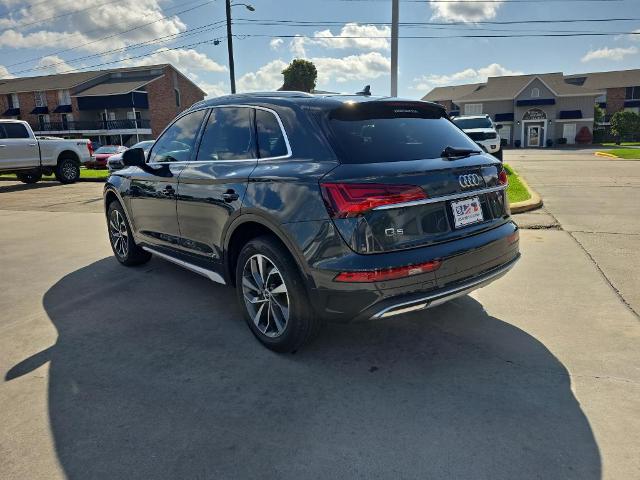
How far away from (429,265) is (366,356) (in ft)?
2.84

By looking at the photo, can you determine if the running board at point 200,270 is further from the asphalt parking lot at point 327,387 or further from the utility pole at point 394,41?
the utility pole at point 394,41

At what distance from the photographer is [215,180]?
376 cm

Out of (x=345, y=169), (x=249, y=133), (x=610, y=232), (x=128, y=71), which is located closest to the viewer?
(x=345, y=169)

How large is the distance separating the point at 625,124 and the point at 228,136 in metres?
53.9

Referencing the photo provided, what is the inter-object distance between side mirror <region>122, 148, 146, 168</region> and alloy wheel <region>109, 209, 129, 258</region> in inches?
39.3

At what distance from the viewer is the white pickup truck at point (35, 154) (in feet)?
48.9

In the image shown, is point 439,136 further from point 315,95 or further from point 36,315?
point 36,315

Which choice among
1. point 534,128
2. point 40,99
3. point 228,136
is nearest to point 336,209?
point 228,136

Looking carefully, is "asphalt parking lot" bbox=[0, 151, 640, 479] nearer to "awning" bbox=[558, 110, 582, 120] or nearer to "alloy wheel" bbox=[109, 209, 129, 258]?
"alloy wheel" bbox=[109, 209, 129, 258]

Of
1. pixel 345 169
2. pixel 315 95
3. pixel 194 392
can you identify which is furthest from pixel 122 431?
pixel 315 95

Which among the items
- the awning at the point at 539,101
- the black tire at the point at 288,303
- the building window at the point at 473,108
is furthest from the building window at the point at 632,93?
the black tire at the point at 288,303

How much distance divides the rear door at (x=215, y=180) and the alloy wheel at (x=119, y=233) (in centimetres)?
163

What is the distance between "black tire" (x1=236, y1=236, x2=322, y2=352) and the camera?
10.3 feet

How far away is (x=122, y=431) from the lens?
259 centimetres
